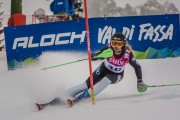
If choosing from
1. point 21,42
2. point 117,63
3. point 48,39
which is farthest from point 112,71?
point 21,42

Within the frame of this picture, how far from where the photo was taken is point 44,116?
4.27 metres

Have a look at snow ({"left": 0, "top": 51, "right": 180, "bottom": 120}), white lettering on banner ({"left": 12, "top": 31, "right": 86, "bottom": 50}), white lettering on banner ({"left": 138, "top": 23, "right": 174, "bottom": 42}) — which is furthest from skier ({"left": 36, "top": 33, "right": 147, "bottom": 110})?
white lettering on banner ({"left": 138, "top": 23, "right": 174, "bottom": 42})

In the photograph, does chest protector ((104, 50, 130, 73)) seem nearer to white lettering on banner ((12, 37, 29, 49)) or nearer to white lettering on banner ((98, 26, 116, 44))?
white lettering on banner ((98, 26, 116, 44))

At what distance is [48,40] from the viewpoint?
994cm

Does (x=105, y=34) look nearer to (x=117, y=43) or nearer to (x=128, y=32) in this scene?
(x=128, y=32)

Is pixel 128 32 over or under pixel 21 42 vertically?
over

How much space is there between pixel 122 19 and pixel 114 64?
507 cm

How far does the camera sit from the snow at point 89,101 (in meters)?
4.10

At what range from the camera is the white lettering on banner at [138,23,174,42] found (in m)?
10.3

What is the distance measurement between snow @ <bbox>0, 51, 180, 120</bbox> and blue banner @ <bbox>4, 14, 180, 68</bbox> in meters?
0.51

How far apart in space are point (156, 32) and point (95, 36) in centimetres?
205

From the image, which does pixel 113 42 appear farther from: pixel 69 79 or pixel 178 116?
pixel 69 79

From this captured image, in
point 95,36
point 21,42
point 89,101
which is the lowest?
point 89,101

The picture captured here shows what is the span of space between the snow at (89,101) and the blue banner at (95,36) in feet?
1.68
